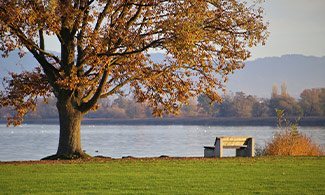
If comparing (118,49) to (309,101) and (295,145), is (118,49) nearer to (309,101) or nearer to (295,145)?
(295,145)

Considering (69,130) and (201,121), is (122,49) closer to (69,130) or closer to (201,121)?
(69,130)

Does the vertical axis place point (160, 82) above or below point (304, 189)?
above

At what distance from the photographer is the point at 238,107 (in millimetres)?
118375

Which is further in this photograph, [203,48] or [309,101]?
[309,101]

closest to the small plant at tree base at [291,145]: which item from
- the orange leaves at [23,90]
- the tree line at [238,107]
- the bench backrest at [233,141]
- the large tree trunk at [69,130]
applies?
the bench backrest at [233,141]

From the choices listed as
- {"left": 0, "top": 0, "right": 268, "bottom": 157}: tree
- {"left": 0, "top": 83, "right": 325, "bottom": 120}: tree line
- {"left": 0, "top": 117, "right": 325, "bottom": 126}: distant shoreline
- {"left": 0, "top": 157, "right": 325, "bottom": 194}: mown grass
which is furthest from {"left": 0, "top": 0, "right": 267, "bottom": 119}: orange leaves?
{"left": 0, "top": 117, "right": 325, "bottom": 126}: distant shoreline

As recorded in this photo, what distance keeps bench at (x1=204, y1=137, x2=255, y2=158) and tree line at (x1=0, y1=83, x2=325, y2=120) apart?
224ft

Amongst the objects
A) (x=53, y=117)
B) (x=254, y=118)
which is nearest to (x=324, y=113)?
(x=254, y=118)

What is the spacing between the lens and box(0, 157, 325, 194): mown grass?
9898 millimetres

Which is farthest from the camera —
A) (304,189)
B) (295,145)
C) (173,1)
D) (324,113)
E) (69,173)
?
(324,113)

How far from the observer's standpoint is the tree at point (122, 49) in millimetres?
15312

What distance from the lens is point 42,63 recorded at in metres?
17.7

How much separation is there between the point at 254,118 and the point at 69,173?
101530mm

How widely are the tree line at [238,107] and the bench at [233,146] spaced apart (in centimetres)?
6836
